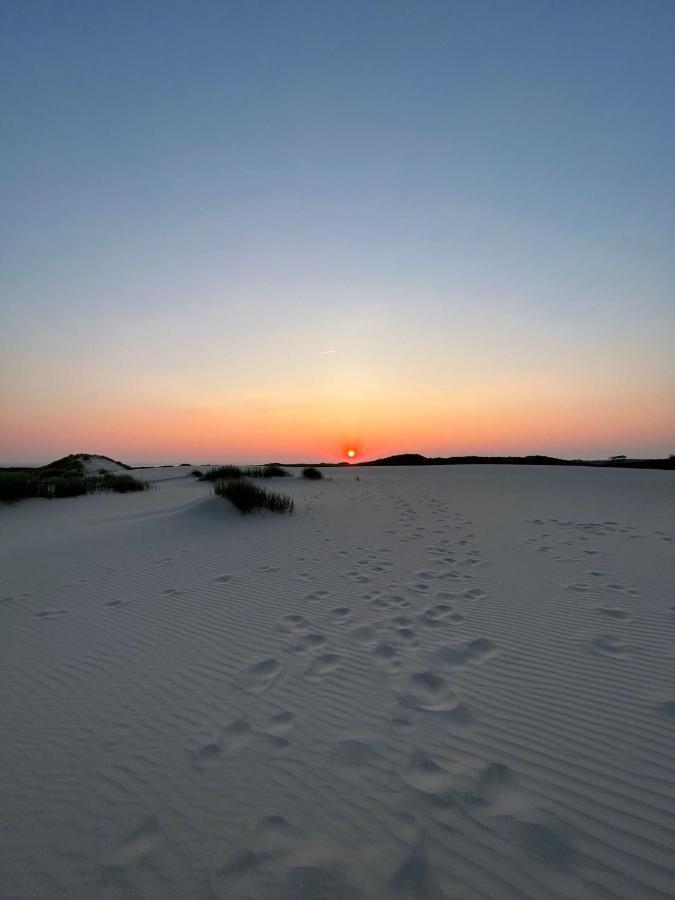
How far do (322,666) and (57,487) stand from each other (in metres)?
12.2

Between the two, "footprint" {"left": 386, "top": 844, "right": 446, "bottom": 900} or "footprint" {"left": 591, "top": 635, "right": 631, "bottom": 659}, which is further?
"footprint" {"left": 591, "top": 635, "right": 631, "bottom": 659}

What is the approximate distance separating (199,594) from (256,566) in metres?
1.01

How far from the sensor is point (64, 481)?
42.0 feet

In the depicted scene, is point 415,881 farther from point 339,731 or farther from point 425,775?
point 339,731

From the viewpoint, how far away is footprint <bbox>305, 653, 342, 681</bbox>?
8.84 ft

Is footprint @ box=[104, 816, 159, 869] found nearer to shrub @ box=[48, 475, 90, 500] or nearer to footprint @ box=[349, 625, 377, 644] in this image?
footprint @ box=[349, 625, 377, 644]

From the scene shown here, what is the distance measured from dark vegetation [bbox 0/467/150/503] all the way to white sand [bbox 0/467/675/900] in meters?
7.20

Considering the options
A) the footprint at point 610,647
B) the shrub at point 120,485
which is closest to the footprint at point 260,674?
the footprint at point 610,647

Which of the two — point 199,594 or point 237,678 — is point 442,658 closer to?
point 237,678

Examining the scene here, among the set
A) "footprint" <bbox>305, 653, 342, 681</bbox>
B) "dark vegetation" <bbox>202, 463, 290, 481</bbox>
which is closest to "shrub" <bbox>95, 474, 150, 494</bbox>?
"dark vegetation" <bbox>202, 463, 290, 481</bbox>

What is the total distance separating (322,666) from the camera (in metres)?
2.81

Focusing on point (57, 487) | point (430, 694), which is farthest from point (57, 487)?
point (430, 694)

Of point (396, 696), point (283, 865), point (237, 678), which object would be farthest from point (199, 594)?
point (283, 865)

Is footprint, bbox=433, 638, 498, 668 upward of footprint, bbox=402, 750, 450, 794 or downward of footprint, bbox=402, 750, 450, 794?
upward
